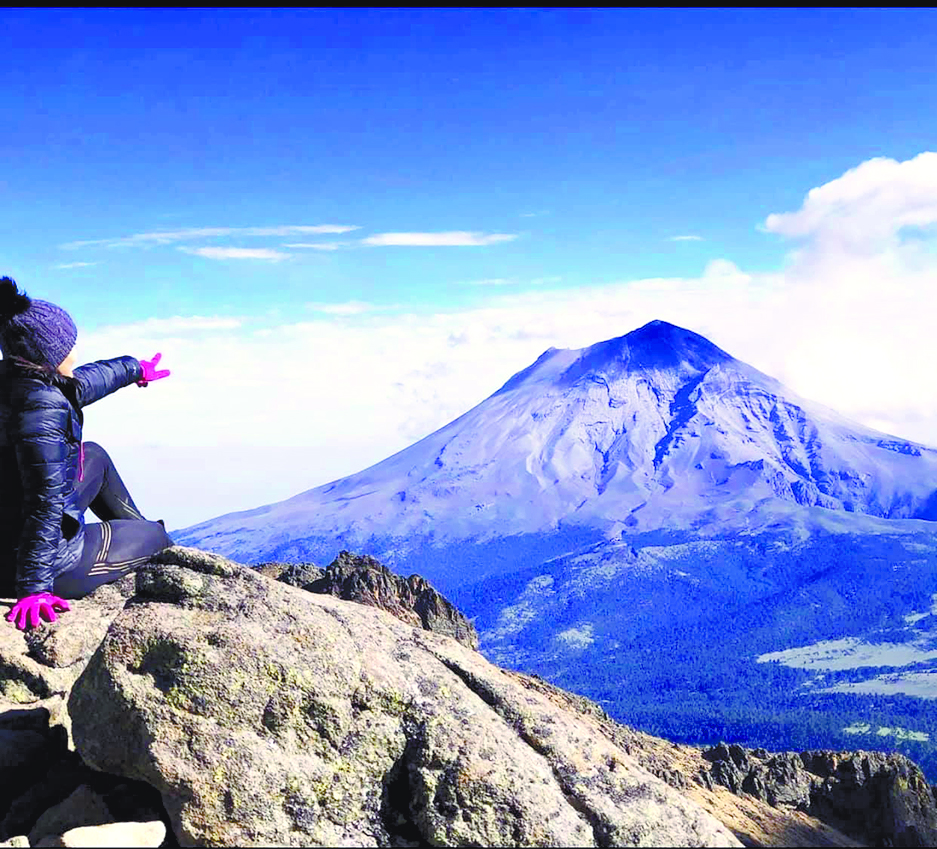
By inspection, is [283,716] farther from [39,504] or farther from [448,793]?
[39,504]

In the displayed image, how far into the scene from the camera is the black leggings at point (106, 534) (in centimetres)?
991

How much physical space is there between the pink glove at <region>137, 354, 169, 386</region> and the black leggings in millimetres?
865

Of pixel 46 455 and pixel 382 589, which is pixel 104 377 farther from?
pixel 382 589

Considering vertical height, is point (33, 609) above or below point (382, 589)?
above

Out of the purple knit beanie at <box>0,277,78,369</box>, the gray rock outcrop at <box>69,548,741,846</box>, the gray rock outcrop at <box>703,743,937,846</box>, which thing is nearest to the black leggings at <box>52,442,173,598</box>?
the purple knit beanie at <box>0,277,78,369</box>

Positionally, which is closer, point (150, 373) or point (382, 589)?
point (150, 373)

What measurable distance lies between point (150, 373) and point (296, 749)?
474cm

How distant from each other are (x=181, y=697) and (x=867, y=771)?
1383 centimetres

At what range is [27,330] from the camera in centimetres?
896

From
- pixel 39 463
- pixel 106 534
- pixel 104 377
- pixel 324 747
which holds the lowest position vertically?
pixel 324 747

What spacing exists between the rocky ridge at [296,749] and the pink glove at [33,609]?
1.21m

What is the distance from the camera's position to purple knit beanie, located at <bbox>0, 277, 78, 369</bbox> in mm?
8961

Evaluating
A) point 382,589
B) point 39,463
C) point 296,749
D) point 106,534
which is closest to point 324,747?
point 296,749

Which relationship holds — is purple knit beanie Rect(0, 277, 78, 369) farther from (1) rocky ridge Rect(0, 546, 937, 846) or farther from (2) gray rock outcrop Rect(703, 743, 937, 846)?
(2) gray rock outcrop Rect(703, 743, 937, 846)
